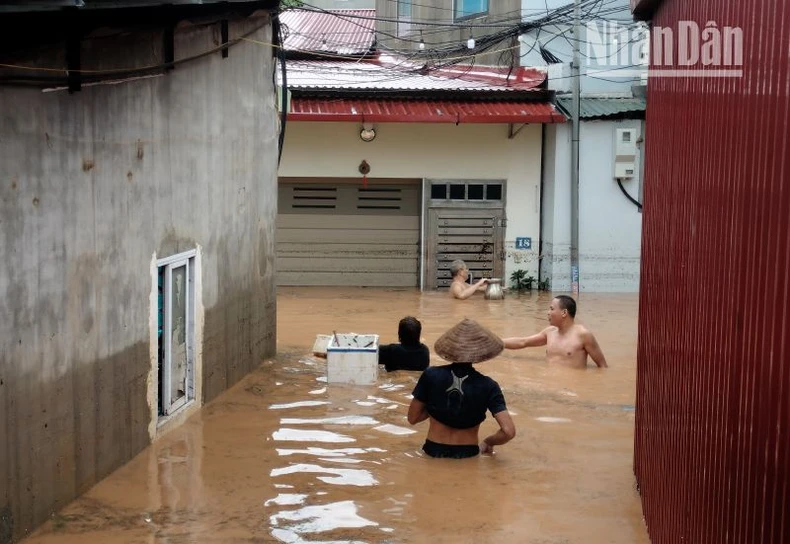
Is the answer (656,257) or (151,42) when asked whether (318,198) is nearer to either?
(151,42)

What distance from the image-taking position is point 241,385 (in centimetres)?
1209

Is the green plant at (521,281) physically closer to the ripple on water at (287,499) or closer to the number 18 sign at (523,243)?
the number 18 sign at (523,243)

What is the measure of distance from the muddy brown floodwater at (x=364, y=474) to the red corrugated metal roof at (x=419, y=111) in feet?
22.1

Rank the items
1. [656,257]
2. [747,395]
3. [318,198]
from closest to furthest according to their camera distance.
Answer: [747,395]
[656,257]
[318,198]

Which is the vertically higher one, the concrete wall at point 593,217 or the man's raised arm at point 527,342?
the concrete wall at point 593,217

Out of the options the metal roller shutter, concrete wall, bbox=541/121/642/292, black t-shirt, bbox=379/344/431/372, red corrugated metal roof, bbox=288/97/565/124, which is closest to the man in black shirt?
black t-shirt, bbox=379/344/431/372

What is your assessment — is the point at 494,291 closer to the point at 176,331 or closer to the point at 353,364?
the point at 353,364

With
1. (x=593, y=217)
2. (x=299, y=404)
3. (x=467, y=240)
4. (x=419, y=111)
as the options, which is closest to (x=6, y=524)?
(x=299, y=404)

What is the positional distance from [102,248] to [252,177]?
4752 millimetres

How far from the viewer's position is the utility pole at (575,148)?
19.6 m

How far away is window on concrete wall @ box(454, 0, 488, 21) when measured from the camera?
2292cm

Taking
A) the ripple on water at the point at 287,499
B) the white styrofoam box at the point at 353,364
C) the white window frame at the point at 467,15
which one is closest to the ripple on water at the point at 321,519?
the ripple on water at the point at 287,499

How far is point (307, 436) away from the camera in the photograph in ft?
33.0

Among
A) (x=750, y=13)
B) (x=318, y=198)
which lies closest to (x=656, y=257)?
(x=750, y=13)
